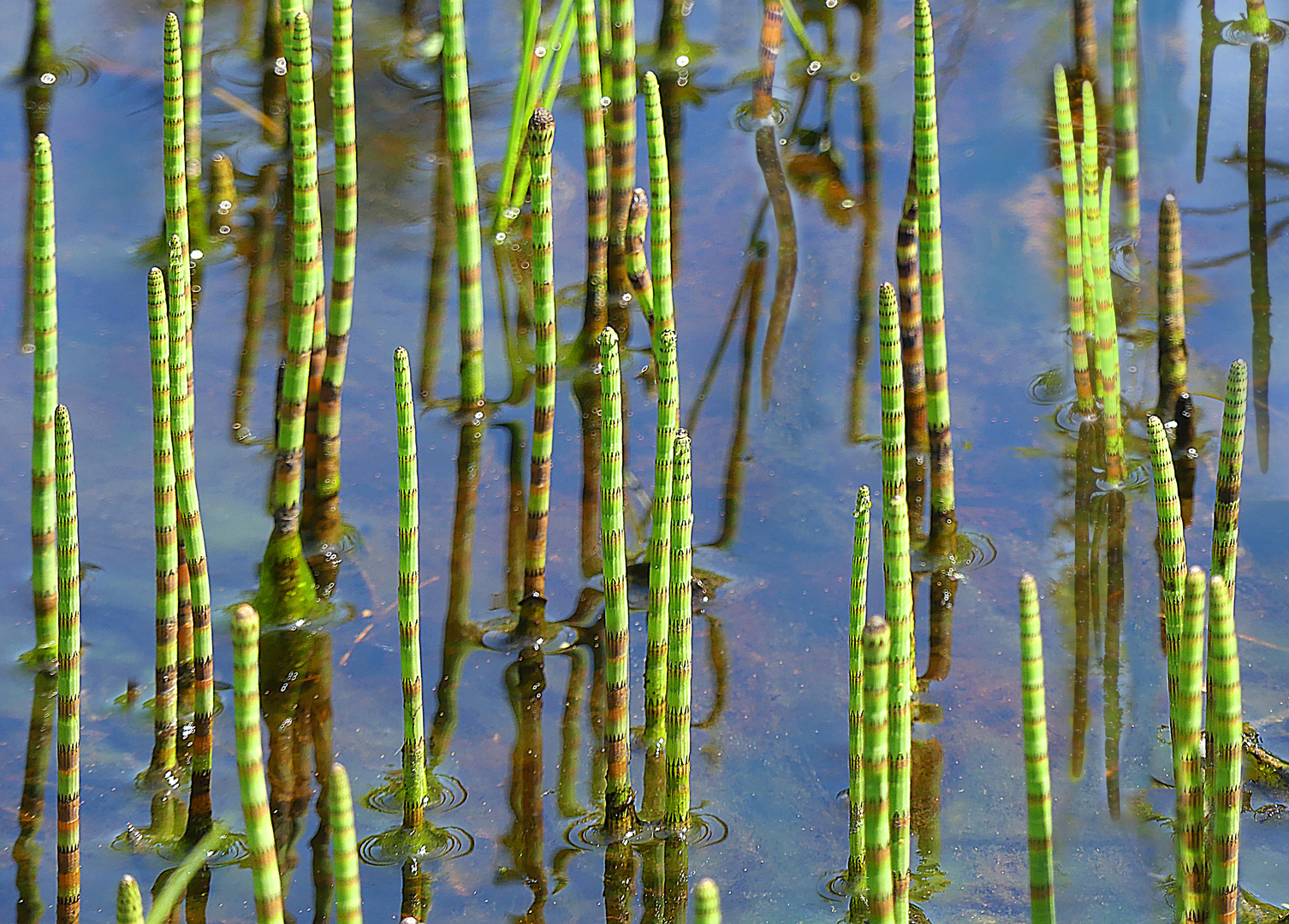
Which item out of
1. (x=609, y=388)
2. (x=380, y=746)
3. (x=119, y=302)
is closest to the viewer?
(x=609, y=388)

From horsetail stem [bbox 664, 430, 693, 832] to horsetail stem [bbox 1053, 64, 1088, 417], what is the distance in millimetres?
996

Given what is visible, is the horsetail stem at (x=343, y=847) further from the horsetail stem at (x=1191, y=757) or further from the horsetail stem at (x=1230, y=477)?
the horsetail stem at (x=1230, y=477)

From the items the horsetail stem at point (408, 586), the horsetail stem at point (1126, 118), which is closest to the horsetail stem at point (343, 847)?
the horsetail stem at point (408, 586)

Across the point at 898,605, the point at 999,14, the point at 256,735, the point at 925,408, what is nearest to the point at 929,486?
the point at 925,408

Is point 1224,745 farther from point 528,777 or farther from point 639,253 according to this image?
point 639,253

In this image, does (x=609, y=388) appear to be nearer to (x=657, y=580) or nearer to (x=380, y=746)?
(x=657, y=580)

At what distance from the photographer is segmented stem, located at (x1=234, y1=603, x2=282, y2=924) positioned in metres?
1.37

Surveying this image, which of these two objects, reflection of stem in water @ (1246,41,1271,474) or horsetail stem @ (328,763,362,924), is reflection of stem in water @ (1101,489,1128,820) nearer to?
reflection of stem in water @ (1246,41,1271,474)

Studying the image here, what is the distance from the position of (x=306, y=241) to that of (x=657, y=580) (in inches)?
32.1

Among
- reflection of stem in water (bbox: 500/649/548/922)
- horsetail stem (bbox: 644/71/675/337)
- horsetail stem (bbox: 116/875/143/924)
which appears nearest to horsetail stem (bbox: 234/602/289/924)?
horsetail stem (bbox: 116/875/143/924)

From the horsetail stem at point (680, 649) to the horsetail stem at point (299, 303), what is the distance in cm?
72

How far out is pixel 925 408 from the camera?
2.51 metres

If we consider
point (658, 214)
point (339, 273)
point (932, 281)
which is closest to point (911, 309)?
point (932, 281)

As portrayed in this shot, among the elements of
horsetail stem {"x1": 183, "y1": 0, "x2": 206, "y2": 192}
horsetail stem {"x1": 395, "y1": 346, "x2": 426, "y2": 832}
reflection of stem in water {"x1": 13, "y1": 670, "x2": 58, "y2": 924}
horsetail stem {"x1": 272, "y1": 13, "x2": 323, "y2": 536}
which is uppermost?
horsetail stem {"x1": 183, "y1": 0, "x2": 206, "y2": 192}
